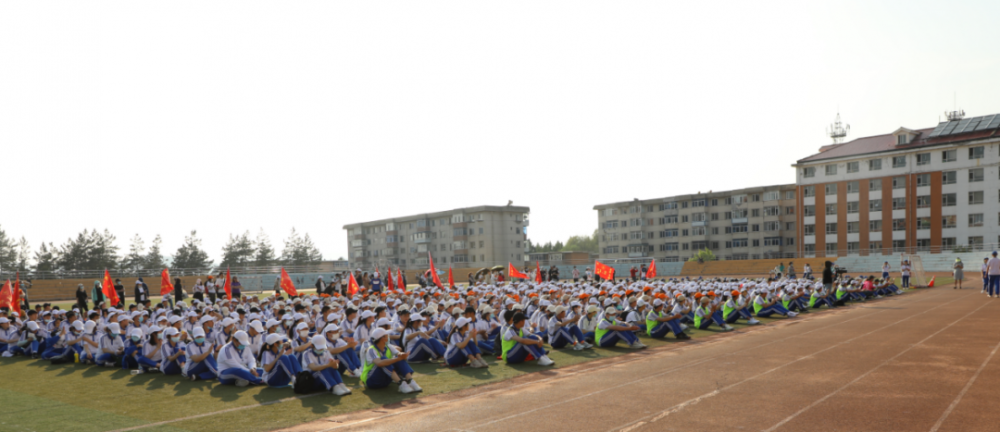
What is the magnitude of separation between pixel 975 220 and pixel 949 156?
6.65 meters

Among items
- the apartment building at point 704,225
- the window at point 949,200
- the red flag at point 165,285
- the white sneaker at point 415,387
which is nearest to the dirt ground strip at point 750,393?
the white sneaker at point 415,387

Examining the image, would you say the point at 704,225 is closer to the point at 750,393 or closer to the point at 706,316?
the point at 706,316

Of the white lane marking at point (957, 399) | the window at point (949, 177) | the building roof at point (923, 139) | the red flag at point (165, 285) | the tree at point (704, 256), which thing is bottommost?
the tree at point (704, 256)

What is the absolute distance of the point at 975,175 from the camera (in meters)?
58.6

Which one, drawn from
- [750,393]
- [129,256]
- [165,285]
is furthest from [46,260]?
[750,393]

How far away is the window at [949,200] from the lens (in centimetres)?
5956

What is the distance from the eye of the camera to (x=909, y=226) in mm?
61938

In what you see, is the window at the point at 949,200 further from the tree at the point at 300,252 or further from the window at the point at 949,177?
the tree at the point at 300,252

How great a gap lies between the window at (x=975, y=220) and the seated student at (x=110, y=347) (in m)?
69.7

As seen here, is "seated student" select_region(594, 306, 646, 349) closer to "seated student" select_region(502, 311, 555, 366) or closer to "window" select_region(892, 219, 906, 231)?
"seated student" select_region(502, 311, 555, 366)

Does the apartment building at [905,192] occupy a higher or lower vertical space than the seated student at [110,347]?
higher

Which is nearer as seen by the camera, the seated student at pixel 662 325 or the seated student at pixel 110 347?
the seated student at pixel 110 347

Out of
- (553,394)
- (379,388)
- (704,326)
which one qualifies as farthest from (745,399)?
(704,326)

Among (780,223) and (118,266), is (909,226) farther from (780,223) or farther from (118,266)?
(118,266)
